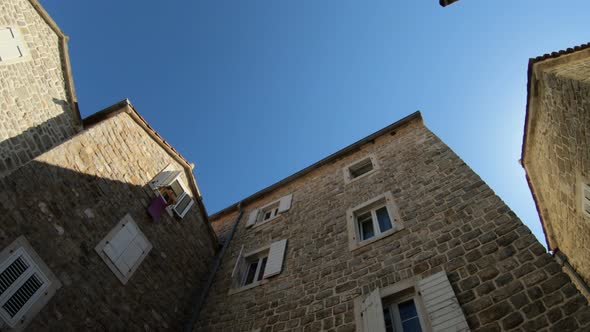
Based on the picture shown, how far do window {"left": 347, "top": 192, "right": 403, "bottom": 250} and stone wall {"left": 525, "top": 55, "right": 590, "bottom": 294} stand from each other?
3.06 m

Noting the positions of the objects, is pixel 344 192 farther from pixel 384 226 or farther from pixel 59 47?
pixel 59 47

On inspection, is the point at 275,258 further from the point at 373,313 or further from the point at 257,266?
the point at 373,313

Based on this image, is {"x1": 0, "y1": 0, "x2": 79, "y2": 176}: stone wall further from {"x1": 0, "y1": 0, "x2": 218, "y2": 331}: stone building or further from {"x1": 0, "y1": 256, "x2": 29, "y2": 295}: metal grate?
{"x1": 0, "y1": 256, "x2": 29, "y2": 295}: metal grate

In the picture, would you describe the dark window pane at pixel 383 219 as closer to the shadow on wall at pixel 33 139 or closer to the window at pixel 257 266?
the window at pixel 257 266

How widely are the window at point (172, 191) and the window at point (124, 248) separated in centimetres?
119

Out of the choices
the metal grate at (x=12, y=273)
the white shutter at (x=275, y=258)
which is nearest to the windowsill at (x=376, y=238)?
the white shutter at (x=275, y=258)

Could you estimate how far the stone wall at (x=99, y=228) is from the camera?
4.94 m

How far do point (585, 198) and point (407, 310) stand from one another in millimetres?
3659

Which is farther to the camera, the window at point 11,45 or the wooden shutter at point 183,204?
the wooden shutter at point 183,204

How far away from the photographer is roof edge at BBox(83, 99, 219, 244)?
7.54m

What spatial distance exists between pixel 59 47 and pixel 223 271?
20.4ft

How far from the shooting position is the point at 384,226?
684 cm

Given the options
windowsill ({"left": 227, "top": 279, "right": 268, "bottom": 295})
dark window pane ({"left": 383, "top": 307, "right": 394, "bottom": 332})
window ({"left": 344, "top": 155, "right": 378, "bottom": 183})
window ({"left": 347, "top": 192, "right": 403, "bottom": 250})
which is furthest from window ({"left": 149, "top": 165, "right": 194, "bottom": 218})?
dark window pane ({"left": 383, "top": 307, "right": 394, "bottom": 332})

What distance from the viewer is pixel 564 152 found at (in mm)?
6223
